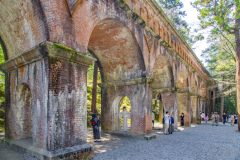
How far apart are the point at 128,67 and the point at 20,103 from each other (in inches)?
220

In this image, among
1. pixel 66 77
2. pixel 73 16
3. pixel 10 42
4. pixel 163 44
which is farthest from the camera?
pixel 163 44

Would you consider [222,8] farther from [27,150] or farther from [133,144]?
[27,150]

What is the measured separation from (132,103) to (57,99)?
18.8ft

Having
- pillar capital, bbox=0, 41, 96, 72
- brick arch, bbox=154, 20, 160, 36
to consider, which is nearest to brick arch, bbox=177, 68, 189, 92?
brick arch, bbox=154, 20, 160, 36

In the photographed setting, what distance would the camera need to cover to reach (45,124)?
17.1 feet

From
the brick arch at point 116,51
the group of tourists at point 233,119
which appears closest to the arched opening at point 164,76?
→ the brick arch at point 116,51

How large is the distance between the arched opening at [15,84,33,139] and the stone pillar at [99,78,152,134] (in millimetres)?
4808

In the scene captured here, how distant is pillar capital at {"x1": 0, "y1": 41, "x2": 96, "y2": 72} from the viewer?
17.0 ft

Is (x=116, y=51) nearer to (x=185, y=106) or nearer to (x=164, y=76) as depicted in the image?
(x=164, y=76)

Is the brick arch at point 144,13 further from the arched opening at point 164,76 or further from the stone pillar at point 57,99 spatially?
the stone pillar at point 57,99

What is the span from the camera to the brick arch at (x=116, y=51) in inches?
361

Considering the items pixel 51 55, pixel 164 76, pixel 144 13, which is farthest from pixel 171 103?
pixel 51 55

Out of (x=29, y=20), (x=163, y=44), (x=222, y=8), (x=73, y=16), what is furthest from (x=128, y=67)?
(x=222, y=8)

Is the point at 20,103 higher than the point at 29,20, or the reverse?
the point at 29,20
